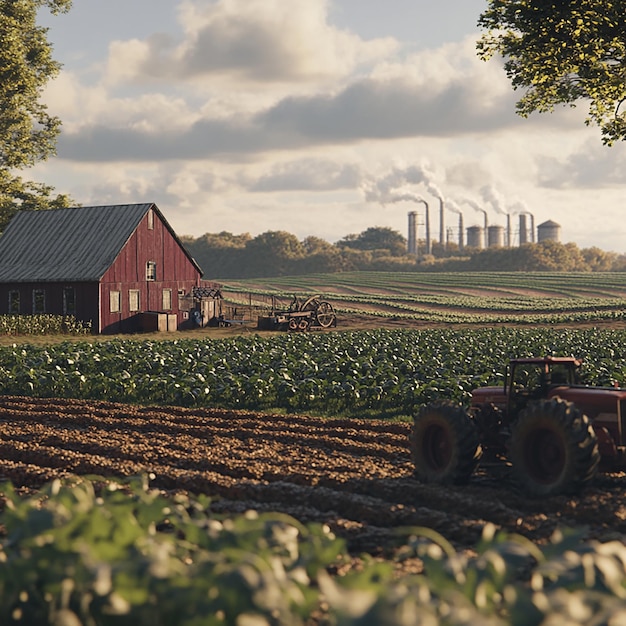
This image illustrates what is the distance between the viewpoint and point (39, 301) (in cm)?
4869

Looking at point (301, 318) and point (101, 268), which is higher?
point (101, 268)

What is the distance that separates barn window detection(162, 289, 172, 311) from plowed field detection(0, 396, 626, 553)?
31.4 m

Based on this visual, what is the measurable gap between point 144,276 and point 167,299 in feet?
7.81

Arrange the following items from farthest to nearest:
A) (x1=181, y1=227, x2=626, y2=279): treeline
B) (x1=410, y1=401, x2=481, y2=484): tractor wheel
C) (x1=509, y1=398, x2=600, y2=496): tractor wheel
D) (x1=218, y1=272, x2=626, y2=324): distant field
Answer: (x1=181, y1=227, x2=626, y2=279): treeline, (x1=218, y1=272, x2=626, y2=324): distant field, (x1=410, y1=401, x2=481, y2=484): tractor wheel, (x1=509, y1=398, x2=600, y2=496): tractor wheel

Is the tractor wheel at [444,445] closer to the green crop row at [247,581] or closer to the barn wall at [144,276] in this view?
the green crop row at [247,581]

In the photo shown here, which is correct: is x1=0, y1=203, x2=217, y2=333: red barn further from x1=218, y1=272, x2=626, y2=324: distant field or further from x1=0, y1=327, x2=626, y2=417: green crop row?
x1=0, y1=327, x2=626, y2=417: green crop row

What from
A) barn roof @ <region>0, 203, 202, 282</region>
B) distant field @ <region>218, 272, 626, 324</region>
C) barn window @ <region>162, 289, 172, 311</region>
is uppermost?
barn roof @ <region>0, 203, 202, 282</region>

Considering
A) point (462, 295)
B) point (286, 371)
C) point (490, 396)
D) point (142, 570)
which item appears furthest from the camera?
point (462, 295)

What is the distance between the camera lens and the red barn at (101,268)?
1869 inches

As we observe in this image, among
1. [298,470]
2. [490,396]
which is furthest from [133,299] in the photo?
[490,396]

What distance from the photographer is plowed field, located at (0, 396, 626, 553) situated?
1034 centimetres

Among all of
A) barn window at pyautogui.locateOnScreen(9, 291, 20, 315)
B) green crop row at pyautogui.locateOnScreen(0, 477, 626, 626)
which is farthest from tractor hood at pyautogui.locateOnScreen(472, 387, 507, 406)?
barn window at pyautogui.locateOnScreen(9, 291, 20, 315)

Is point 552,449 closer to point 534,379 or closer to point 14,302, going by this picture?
point 534,379

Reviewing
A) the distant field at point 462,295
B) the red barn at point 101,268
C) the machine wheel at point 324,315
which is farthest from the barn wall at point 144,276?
the distant field at point 462,295
